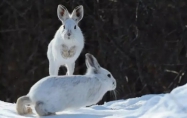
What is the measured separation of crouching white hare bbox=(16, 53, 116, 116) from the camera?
6375mm

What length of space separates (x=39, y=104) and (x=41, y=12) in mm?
8837

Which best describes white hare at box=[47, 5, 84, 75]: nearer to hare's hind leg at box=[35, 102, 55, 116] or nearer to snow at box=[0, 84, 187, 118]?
snow at box=[0, 84, 187, 118]

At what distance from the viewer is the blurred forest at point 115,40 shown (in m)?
14.5

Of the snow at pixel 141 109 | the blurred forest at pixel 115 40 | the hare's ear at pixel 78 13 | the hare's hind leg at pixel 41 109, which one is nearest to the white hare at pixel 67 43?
the hare's ear at pixel 78 13

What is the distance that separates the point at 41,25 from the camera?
15086 mm

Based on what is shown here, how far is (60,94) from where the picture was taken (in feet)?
21.0

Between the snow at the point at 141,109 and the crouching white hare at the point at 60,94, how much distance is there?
102 millimetres

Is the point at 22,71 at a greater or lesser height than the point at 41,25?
lesser

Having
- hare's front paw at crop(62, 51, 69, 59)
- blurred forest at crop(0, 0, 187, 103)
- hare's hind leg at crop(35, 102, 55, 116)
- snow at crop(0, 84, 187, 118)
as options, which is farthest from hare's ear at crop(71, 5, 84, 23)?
blurred forest at crop(0, 0, 187, 103)

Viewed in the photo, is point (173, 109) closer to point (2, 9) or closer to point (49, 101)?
point (49, 101)

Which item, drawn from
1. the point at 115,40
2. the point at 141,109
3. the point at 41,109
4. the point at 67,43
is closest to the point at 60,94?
the point at 41,109

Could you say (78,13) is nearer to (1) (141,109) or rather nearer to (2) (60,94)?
(2) (60,94)

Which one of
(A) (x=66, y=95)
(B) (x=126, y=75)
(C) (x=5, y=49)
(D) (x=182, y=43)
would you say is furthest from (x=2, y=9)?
(A) (x=66, y=95)

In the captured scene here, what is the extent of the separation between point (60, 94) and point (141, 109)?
881 mm
